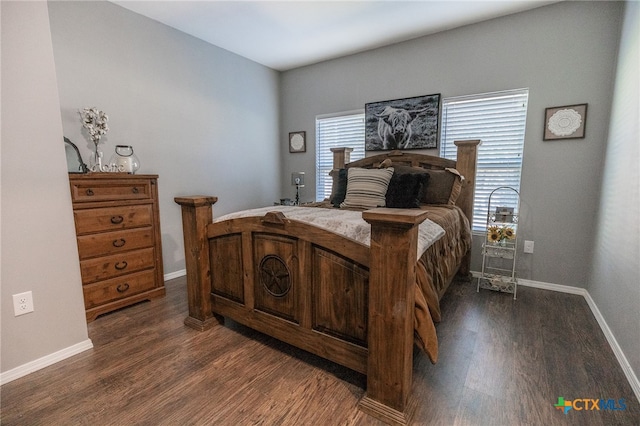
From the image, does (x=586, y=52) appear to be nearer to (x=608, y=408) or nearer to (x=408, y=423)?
(x=608, y=408)

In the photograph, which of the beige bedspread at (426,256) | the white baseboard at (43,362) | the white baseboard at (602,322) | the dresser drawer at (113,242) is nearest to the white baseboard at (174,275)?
the dresser drawer at (113,242)

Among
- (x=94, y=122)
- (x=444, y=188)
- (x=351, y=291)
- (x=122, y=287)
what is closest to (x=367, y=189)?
(x=444, y=188)

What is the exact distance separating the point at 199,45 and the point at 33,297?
289 cm

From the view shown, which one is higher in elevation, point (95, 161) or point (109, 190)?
point (95, 161)

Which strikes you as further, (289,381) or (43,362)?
(43,362)

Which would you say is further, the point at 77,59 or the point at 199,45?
the point at 199,45

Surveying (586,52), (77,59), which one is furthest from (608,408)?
(77,59)

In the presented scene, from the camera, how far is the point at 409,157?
3258mm

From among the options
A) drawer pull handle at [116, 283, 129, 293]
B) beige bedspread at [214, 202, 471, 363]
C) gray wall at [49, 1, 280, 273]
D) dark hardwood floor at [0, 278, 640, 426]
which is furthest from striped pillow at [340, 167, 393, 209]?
drawer pull handle at [116, 283, 129, 293]

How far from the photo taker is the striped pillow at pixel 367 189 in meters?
2.71

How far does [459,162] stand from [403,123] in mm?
817

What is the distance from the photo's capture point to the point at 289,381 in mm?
1534

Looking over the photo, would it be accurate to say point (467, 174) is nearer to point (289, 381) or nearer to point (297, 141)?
point (297, 141)

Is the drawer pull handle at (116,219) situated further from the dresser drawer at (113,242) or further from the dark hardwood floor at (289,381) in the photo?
the dark hardwood floor at (289,381)
